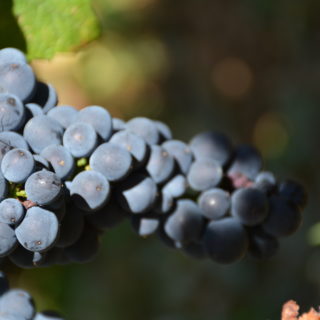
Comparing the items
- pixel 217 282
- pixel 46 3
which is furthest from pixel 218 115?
pixel 46 3

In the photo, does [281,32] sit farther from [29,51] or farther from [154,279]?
[29,51]

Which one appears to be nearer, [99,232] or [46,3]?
[99,232]

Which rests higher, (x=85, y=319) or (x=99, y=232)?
(x=99, y=232)

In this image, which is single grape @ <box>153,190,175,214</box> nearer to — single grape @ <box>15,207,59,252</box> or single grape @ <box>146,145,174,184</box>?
single grape @ <box>146,145,174,184</box>

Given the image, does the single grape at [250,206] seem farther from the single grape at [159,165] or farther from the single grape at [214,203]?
the single grape at [159,165]

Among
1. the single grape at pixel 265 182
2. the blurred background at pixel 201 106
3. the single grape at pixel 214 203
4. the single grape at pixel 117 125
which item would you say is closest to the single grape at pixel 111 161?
the single grape at pixel 117 125

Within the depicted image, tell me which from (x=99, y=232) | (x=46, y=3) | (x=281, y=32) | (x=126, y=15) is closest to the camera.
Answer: (x=99, y=232)

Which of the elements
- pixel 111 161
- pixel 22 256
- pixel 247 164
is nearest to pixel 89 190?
pixel 111 161
